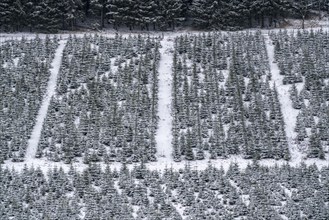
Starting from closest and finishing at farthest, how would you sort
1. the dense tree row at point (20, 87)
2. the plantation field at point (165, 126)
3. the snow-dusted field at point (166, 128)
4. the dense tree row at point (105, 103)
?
the plantation field at point (165, 126), the snow-dusted field at point (166, 128), the dense tree row at point (105, 103), the dense tree row at point (20, 87)

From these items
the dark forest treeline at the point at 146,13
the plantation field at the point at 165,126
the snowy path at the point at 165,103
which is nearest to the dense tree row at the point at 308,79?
the plantation field at the point at 165,126

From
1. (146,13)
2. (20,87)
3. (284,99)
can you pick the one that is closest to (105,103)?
(20,87)

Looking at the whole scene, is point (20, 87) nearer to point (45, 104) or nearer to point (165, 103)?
point (45, 104)

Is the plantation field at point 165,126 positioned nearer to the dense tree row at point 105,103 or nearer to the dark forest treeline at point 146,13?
the dense tree row at point 105,103

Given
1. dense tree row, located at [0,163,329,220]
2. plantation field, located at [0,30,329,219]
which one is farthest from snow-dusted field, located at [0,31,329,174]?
dense tree row, located at [0,163,329,220]

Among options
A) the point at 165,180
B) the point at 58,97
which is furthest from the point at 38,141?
the point at 165,180

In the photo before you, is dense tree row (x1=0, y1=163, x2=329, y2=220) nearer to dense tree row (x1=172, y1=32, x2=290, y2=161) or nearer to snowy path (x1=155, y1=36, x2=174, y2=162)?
dense tree row (x1=172, y1=32, x2=290, y2=161)
